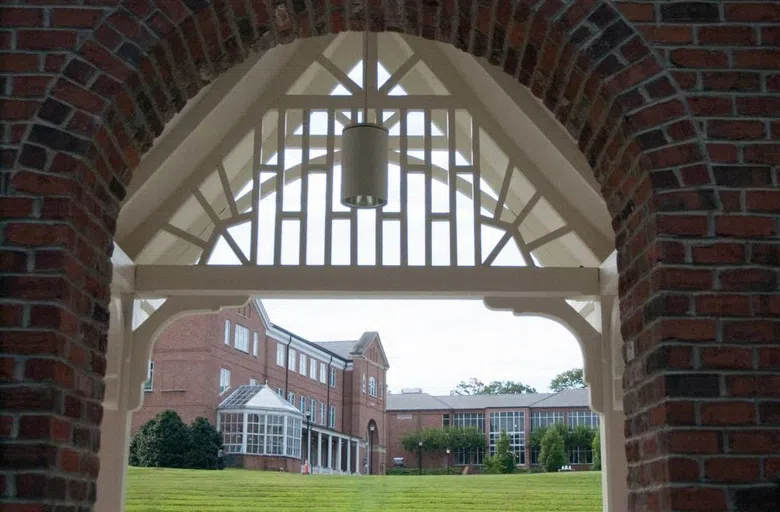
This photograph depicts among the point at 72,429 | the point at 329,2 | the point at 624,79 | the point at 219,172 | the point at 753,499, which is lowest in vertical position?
the point at 753,499

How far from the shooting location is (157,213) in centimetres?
711

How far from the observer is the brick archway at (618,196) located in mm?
2744

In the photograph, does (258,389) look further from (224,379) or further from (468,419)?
(468,419)

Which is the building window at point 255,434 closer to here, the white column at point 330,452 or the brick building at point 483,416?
the white column at point 330,452

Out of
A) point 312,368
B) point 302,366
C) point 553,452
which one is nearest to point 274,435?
point 302,366

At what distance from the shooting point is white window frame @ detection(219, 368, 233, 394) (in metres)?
35.6

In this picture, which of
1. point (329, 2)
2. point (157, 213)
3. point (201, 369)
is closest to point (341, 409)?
point (201, 369)

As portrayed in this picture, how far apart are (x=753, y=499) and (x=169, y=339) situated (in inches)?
1318

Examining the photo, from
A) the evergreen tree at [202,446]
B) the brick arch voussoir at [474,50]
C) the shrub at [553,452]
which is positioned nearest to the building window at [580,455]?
the shrub at [553,452]

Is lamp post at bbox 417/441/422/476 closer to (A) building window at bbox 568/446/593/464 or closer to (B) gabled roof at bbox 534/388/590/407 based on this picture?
(B) gabled roof at bbox 534/388/590/407

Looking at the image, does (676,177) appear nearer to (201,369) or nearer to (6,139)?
(6,139)

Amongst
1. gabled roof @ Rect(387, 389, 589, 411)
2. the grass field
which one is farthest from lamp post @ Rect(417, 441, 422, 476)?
the grass field

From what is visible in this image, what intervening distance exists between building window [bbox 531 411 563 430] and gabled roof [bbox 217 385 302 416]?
2092 cm

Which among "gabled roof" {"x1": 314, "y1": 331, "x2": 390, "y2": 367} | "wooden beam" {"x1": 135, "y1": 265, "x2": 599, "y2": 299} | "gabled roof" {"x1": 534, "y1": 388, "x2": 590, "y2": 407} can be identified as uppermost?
"gabled roof" {"x1": 314, "y1": 331, "x2": 390, "y2": 367}
